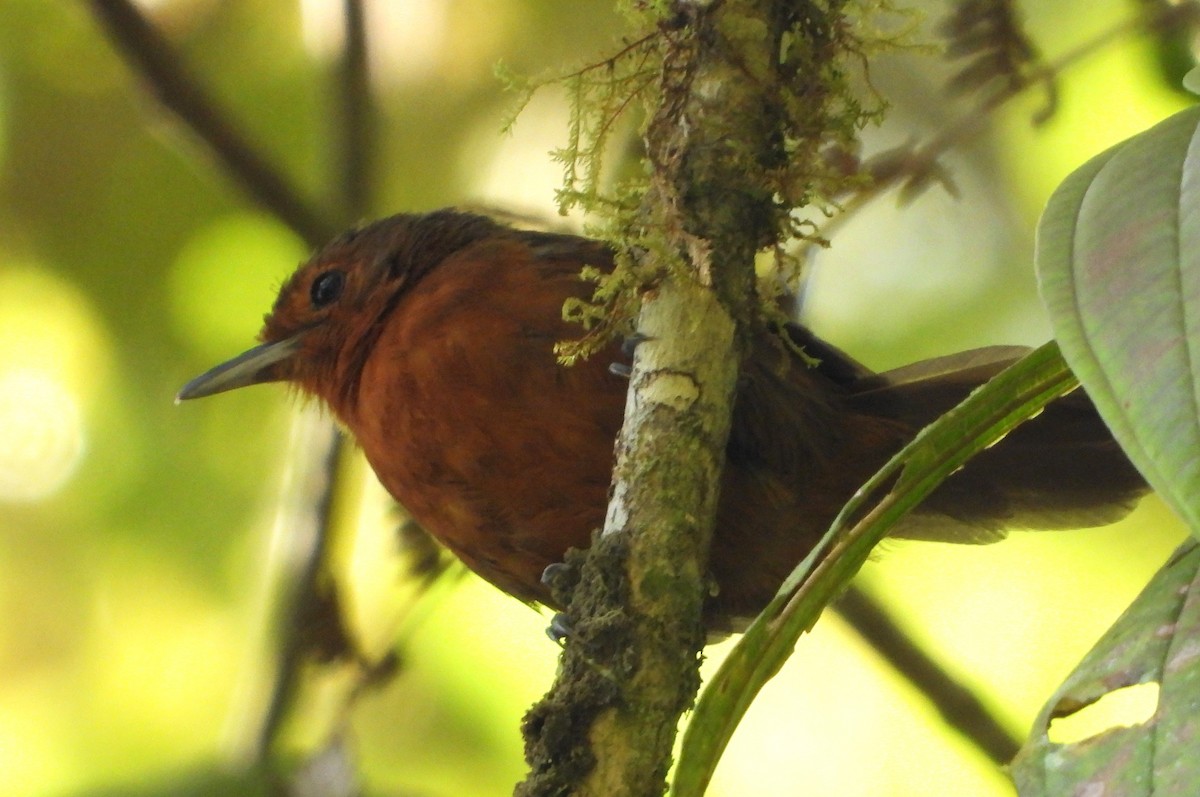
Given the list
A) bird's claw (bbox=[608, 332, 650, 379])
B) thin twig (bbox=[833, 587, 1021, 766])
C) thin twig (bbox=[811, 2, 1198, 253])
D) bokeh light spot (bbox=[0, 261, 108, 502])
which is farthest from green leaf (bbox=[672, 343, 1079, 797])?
bokeh light spot (bbox=[0, 261, 108, 502])

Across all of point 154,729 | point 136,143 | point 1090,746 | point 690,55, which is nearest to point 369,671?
point 154,729

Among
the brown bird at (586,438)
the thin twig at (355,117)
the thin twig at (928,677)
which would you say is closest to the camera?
the brown bird at (586,438)

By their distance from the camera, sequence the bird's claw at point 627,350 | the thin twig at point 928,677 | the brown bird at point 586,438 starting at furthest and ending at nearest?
the thin twig at point 928,677 < the brown bird at point 586,438 < the bird's claw at point 627,350

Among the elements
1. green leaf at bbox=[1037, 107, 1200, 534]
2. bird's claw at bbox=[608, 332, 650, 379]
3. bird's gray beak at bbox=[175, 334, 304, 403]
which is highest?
bird's gray beak at bbox=[175, 334, 304, 403]

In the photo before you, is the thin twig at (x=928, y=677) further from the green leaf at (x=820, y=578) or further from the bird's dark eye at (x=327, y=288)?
the green leaf at (x=820, y=578)

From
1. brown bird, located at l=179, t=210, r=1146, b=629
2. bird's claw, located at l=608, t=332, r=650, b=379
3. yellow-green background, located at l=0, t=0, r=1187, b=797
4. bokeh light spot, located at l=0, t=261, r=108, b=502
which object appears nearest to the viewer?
bird's claw, located at l=608, t=332, r=650, b=379

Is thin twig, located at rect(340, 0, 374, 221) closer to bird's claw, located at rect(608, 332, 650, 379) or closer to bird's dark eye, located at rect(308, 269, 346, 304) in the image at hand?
bird's dark eye, located at rect(308, 269, 346, 304)

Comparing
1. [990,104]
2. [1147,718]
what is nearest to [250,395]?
[990,104]

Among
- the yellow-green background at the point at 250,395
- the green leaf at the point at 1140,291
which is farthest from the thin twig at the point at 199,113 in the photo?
the green leaf at the point at 1140,291
